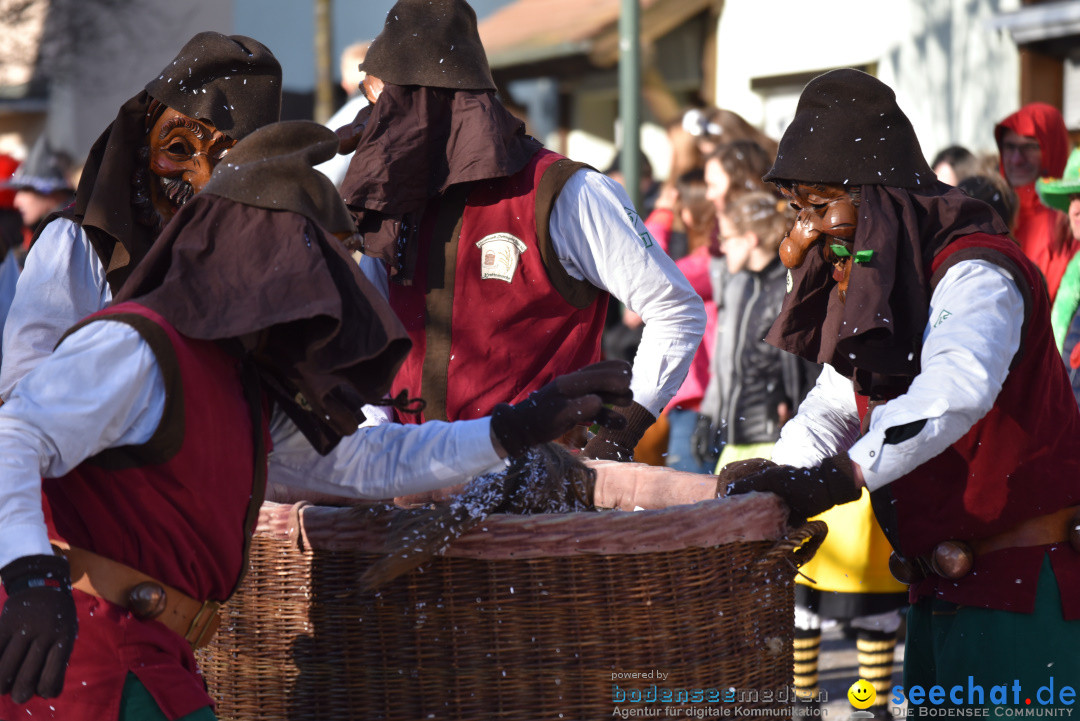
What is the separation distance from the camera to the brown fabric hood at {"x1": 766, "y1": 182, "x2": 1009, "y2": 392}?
274 cm

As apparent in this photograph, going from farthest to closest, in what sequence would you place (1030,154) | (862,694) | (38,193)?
(38,193)
(1030,154)
(862,694)

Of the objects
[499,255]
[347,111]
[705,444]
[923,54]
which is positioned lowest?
[705,444]

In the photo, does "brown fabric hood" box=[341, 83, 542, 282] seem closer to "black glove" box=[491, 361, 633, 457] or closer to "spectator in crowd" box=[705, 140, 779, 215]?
"black glove" box=[491, 361, 633, 457]

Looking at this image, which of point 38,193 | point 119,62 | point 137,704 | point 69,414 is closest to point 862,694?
point 137,704

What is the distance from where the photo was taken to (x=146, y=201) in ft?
10.9

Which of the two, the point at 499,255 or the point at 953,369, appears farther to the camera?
the point at 499,255

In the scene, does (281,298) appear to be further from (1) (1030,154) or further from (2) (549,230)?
(1) (1030,154)

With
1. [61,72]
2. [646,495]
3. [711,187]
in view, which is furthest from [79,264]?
[61,72]

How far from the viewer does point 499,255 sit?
351 centimetres

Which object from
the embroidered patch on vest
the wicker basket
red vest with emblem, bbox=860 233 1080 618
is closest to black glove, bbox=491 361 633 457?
the wicker basket

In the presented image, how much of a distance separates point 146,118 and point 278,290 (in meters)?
1.30

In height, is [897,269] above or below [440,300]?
above

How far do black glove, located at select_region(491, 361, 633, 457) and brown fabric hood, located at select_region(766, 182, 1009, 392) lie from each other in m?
0.54

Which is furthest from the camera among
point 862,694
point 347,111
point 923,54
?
point 923,54
